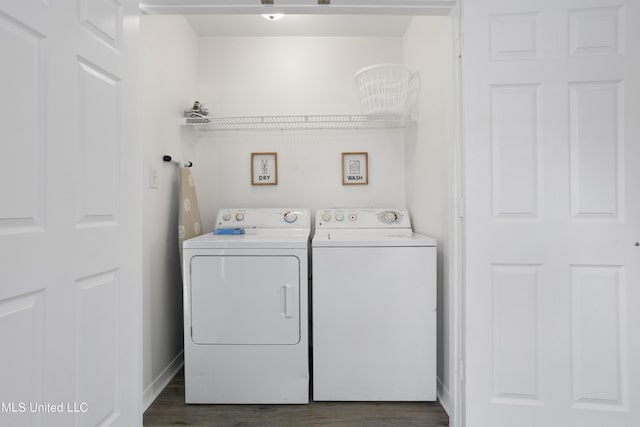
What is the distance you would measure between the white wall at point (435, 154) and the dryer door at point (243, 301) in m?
0.84

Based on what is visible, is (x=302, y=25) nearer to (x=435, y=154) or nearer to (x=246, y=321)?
(x=435, y=154)

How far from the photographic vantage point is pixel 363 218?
2295 millimetres

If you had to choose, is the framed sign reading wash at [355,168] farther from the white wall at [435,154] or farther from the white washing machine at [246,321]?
the white washing machine at [246,321]

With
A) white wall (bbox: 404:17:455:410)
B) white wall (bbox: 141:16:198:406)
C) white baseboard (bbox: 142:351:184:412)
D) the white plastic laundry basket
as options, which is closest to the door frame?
Result: white wall (bbox: 404:17:455:410)

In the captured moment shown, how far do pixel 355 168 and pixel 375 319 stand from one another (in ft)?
4.03

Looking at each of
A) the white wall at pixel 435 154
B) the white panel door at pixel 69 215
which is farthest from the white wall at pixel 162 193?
the white wall at pixel 435 154

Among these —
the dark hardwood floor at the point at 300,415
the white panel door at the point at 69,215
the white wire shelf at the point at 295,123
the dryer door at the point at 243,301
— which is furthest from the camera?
the white wire shelf at the point at 295,123

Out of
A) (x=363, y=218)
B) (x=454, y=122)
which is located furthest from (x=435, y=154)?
(x=363, y=218)

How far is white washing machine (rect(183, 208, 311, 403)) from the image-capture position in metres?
1.74

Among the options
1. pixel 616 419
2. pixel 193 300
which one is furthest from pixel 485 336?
pixel 193 300

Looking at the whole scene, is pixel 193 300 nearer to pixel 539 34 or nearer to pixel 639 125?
pixel 539 34

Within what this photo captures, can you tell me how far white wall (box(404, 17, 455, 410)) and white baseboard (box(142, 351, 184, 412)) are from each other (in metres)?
1.63

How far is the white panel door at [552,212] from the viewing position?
1.26m

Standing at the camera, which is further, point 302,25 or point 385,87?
point 302,25
